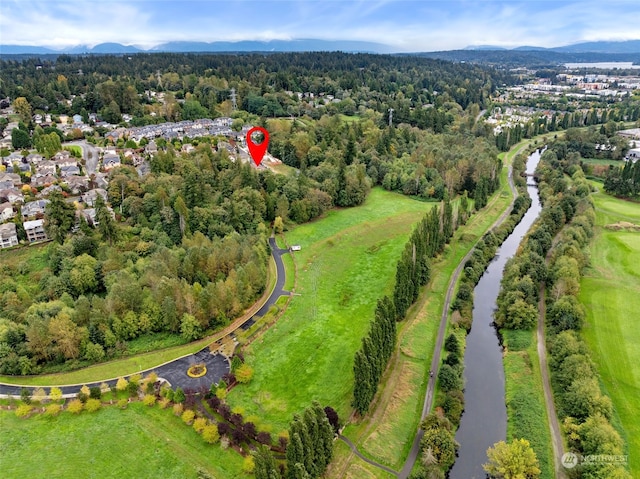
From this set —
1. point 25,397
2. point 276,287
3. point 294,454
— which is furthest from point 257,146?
point 294,454

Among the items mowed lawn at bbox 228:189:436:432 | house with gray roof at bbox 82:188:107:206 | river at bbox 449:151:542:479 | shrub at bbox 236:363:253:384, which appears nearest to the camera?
river at bbox 449:151:542:479

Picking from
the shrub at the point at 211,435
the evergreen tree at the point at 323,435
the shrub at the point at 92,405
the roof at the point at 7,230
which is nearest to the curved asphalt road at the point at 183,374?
the shrub at the point at 92,405

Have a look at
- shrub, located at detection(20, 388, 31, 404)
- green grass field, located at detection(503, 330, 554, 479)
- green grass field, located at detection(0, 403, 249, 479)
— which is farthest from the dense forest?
green grass field, located at detection(503, 330, 554, 479)

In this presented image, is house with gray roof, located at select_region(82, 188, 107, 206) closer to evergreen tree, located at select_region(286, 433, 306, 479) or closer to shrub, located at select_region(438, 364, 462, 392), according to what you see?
evergreen tree, located at select_region(286, 433, 306, 479)

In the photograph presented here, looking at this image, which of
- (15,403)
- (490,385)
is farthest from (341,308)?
(15,403)

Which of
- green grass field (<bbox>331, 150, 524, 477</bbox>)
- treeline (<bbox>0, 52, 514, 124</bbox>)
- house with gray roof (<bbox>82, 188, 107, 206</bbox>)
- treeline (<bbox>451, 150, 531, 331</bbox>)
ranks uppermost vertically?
treeline (<bbox>0, 52, 514, 124</bbox>)

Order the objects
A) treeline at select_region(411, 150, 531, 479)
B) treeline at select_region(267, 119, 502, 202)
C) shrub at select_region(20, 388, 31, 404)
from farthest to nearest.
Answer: treeline at select_region(267, 119, 502, 202), shrub at select_region(20, 388, 31, 404), treeline at select_region(411, 150, 531, 479)

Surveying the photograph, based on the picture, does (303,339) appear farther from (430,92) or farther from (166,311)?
(430,92)
